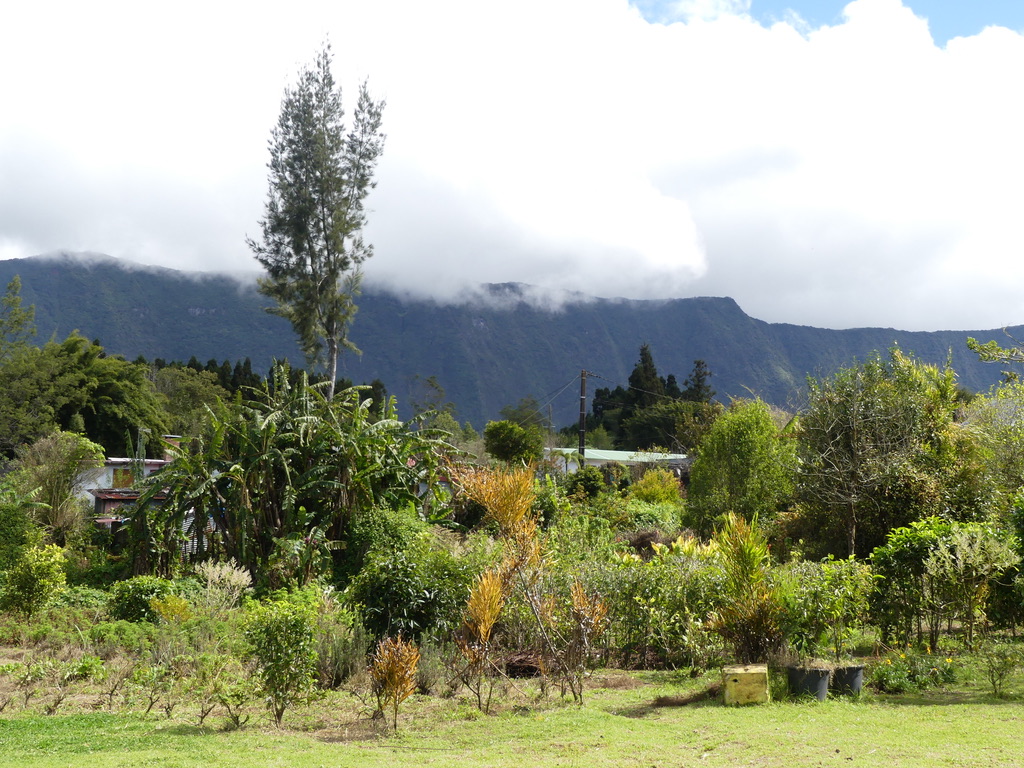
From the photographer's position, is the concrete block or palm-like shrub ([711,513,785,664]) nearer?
the concrete block

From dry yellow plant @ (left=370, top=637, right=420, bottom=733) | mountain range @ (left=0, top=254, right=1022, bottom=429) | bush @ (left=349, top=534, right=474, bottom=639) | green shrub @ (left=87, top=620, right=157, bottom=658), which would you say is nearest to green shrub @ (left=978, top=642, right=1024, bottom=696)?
bush @ (left=349, top=534, right=474, bottom=639)

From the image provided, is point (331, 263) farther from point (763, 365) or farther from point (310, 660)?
point (763, 365)

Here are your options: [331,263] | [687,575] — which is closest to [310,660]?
[687,575]

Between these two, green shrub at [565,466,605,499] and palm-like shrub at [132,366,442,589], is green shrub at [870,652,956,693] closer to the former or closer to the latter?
palm-like shrub at [132,366,442,589]

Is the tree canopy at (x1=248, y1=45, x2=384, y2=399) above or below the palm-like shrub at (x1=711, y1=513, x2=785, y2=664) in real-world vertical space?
above

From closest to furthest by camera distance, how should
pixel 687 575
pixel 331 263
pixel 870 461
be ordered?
pixel 687 575
pixel 870 461
pixel 331 263

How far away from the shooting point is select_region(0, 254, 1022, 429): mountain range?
6102 inches

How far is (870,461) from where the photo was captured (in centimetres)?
1631

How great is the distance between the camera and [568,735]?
22.0ft

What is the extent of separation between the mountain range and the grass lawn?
14162 cm

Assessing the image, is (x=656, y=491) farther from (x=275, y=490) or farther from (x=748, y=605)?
(x=748, y=605)

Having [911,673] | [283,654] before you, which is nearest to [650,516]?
[911,673]

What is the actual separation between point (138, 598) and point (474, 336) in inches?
6713

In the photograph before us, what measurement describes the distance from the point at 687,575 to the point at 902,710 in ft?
9.52
